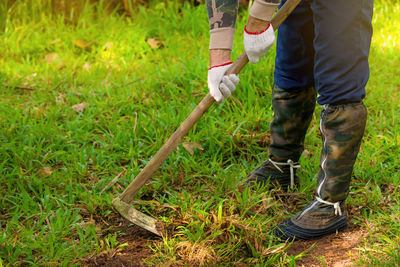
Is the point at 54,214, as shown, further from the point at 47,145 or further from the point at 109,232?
the point at 47,145

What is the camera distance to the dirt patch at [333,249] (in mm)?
1801

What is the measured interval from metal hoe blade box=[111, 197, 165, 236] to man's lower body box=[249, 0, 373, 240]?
0.56 metres

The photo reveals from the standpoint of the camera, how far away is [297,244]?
6.39 feet

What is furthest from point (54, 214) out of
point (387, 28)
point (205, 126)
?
point (387, 28)

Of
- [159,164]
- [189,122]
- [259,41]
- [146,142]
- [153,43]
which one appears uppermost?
[259,41]

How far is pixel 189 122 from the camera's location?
1.99 meters

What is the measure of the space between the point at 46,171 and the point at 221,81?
121 centimetres

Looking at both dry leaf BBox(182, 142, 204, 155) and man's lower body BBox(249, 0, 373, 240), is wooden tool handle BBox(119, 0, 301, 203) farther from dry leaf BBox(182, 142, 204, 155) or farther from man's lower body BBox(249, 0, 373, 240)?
dry leaf BBox(182, 142, 204, 155)

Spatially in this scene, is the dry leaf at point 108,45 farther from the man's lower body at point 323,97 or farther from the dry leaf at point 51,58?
the man's lower body at point 323,97

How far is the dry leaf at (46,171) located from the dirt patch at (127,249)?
56cm

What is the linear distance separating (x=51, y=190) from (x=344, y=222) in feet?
5.07

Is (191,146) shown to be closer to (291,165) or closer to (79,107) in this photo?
(291,165)

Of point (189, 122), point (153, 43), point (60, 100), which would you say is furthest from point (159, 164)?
point (153, 43)

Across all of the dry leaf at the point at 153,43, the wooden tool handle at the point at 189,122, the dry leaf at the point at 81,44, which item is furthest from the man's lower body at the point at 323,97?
the dry leaf at the point at 81,44
